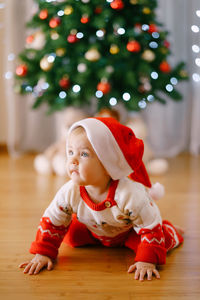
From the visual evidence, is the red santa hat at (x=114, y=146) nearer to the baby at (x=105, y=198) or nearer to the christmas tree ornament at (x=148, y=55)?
the baby at (x=105, y=198)

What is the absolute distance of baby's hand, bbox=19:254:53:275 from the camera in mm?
1344

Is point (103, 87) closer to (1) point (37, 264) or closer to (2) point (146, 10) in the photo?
(2) point (146, 10)

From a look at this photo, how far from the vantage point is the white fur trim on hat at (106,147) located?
1271 mm

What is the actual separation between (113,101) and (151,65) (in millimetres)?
331

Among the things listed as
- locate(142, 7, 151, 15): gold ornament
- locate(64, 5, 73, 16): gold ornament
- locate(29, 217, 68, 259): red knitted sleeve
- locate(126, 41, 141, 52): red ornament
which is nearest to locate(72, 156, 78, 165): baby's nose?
locate(29, 217, 68, 259): red knitted sleeve

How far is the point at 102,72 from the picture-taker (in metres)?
2.31

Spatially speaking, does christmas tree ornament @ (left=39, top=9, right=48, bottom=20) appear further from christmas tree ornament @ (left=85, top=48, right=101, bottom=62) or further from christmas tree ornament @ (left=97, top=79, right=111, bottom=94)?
christmas tree ornament @ (left=97, top=79, right=111, bottom=94)

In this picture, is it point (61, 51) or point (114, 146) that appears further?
point (61, 51)

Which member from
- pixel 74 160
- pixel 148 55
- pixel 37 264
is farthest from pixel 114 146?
pixel 148 55

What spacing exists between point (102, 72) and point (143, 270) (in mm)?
1284

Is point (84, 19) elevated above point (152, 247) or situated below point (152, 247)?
above

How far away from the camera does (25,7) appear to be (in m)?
2.98

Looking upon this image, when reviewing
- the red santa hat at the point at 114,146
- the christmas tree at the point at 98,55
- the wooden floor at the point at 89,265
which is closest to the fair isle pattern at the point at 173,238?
the wooden floor at the point at 89,265

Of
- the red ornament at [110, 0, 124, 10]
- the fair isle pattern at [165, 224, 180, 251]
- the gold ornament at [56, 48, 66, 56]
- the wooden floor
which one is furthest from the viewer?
the gold ornament at [56, 48, 66, 56]
